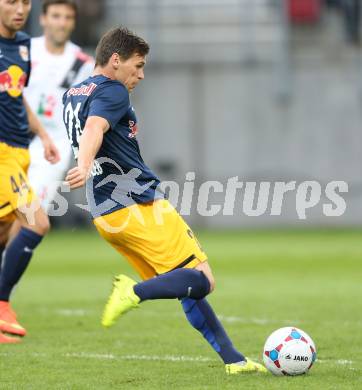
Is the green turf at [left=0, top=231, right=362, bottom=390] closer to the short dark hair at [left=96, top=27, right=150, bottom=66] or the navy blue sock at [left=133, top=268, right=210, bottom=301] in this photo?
the navy blue sock at [left=133, top=268, right=210, bottom=301]

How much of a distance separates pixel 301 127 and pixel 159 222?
16.6 metres

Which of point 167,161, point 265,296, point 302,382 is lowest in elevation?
point 167,161

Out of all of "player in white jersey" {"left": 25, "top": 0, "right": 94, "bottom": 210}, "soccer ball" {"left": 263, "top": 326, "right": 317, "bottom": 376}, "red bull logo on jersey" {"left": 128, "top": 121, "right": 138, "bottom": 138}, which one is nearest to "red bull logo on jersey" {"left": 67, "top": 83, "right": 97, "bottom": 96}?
"red bull logo on jersey" {"left": 128, "top": 121, "right": 138, "bottom": 138}

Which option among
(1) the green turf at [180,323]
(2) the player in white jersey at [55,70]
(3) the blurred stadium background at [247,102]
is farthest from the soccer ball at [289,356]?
(3) the blurred stadium background at [247,102]

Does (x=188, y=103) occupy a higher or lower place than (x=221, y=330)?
lower

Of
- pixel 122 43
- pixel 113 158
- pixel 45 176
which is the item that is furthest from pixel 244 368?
pixel 45 176

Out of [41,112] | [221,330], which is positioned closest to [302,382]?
[221,330]

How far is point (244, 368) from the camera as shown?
244 inches

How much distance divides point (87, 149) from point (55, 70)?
4.34 m

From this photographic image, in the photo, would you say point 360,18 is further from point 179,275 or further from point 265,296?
point 179,275

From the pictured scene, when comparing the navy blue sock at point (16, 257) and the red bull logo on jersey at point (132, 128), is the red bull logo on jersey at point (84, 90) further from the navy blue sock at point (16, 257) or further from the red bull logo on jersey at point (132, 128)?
the navy blue sock at point (16, 257)

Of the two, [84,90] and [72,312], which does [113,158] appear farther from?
[72,312]

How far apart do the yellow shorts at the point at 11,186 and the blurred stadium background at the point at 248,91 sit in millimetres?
14033

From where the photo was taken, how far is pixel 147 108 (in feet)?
75.5
